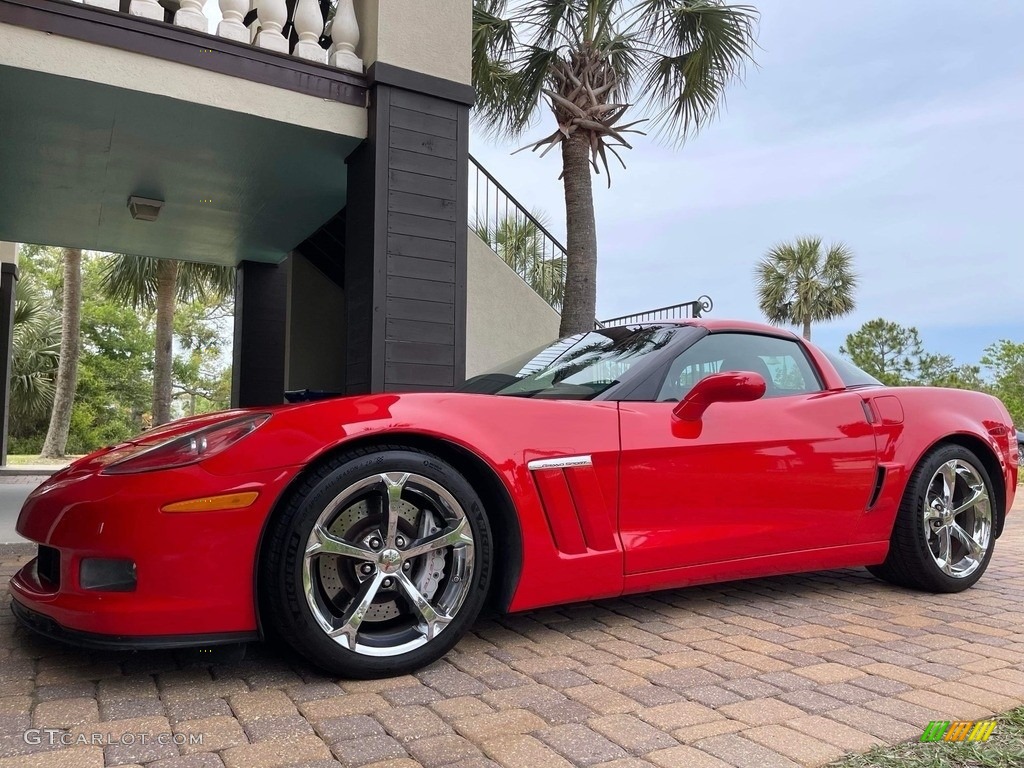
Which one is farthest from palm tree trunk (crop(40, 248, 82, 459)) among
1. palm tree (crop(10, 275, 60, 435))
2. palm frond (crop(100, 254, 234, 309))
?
palm tree (crop(10, 275, 60, 435))

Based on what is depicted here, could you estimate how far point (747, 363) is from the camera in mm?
3090

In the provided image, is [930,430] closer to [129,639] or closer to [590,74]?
[129,639]

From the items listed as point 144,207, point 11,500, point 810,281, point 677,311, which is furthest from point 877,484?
point 810,281

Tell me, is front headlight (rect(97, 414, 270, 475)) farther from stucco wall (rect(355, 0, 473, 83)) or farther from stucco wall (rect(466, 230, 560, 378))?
stucco wall (rect(466, 230, 560, 378))

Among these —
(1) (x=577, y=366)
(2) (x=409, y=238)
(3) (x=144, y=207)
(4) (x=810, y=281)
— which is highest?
(4) (x=810, y=281)

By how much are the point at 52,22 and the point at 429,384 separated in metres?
2.94

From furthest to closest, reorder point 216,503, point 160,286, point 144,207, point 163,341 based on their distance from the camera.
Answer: point 163,341, point 160,286, point 144,207, point 216,503

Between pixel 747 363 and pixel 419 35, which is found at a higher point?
pixel 419 35

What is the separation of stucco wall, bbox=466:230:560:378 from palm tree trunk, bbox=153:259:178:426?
9698 millimetres

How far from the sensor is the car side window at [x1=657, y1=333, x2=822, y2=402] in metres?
2.83

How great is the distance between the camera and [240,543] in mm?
1976

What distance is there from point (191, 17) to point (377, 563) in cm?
396

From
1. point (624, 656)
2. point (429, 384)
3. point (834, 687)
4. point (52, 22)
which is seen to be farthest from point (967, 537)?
point (52, 22)
